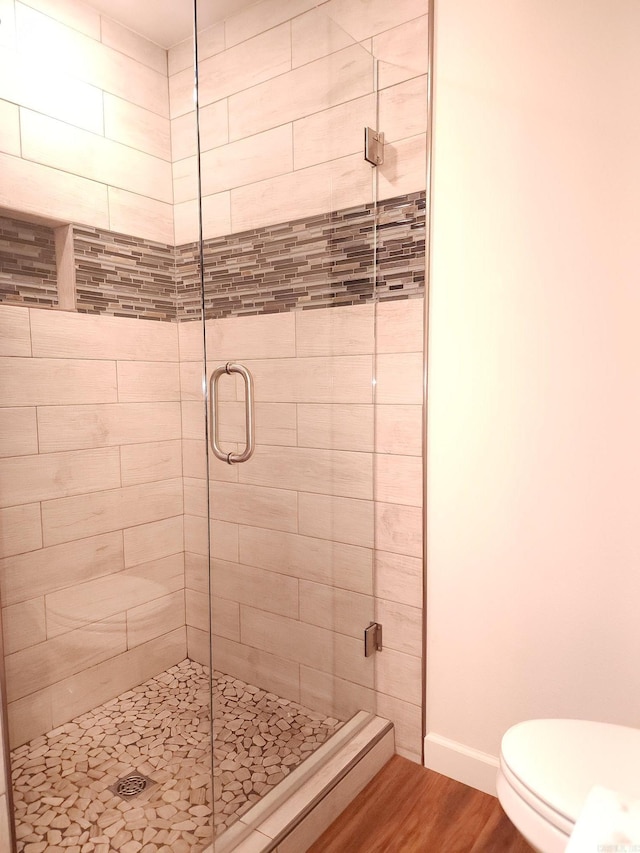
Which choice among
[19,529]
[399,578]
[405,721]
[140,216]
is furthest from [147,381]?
[405,721]

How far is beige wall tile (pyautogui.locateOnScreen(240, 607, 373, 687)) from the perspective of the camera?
5.40ft

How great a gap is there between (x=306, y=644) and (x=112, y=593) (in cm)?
63

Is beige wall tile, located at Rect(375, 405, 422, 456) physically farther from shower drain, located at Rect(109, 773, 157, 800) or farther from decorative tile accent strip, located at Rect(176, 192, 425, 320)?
shower drain, located at Rect(109, 773, 157, 800)

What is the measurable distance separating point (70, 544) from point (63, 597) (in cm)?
15

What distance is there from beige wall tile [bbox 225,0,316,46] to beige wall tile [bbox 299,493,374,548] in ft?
4.43

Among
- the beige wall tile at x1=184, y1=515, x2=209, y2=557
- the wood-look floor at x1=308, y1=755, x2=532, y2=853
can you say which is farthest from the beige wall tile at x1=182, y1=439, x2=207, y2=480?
the wood-look floor at x1=308, y1=755, x2=532, y2=853

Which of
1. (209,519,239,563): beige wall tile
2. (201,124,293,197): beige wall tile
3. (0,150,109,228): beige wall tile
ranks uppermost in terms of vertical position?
(201,124,293,197): beige wall tile

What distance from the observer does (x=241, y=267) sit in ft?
5.02

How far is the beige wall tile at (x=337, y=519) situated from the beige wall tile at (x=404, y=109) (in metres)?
1.19

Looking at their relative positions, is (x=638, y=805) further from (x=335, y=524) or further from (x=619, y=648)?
(x=335, y=524)

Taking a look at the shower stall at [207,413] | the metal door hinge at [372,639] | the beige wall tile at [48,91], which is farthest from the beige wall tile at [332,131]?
the metal door hinge at [372,639]

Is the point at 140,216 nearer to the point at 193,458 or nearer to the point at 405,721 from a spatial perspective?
the point at 193,458

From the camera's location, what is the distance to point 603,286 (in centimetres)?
149

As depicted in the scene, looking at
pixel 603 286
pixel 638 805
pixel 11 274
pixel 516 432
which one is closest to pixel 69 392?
pixel 11 274
